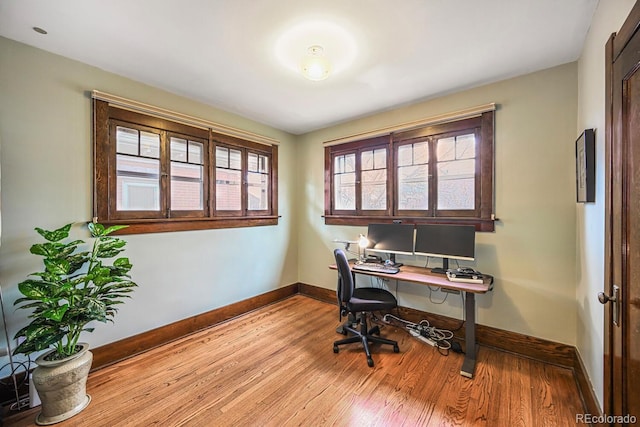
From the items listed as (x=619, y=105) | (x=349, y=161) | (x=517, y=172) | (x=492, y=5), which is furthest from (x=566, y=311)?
(x=349, y=161)

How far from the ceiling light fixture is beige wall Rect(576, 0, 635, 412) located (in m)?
1.64

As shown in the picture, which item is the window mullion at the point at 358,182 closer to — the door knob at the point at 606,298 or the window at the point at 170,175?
the window at the point at 170,175

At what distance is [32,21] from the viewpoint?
1713mm

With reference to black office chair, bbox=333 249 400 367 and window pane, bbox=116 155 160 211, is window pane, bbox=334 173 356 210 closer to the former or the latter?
black office chair, bbox=333 249 400 367

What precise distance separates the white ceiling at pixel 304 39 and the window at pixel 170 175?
49cm

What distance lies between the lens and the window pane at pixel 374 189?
3385mm

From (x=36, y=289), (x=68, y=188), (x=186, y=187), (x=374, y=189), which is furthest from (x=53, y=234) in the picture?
(x=374, y=189)

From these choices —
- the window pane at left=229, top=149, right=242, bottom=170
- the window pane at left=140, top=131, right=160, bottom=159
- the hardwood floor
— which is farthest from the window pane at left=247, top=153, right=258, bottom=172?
the hardwood floor

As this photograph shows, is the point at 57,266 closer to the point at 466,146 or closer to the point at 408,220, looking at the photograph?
the point at 408,220

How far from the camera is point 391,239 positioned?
3080 millimetres

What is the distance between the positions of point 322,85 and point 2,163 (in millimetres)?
2634

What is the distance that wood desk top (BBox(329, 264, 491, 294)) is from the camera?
2.21 metres

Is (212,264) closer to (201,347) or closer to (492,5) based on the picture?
(201,347)

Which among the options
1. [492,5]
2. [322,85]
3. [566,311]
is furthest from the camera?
[322,85]
